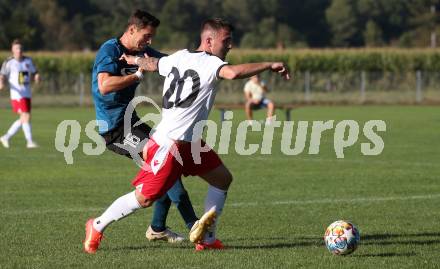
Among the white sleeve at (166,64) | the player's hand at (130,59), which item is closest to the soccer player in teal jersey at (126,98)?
the player's hand at (130,59)

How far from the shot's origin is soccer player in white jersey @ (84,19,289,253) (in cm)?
868

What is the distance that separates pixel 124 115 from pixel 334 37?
99.0m

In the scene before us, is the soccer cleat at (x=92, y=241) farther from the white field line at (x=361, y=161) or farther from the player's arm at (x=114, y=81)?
the white field line at (x=361, y=161)

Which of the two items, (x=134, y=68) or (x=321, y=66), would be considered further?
(x=321, y=66)

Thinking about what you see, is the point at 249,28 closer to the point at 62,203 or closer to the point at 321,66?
the point at 321,66

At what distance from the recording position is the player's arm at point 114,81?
888cm

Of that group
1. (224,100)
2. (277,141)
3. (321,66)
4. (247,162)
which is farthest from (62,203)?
(321,66)

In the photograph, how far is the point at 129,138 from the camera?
9578 mm

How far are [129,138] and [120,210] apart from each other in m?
0.90

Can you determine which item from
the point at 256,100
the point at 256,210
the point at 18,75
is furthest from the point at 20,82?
the point at 256,100

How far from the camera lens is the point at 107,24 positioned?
320 ft

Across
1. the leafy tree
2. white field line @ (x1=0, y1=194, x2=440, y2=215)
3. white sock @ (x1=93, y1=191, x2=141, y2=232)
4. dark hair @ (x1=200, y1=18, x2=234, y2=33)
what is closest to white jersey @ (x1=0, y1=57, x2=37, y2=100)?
white field line @ (x1=0, y1=194, x2=440, y2=215)

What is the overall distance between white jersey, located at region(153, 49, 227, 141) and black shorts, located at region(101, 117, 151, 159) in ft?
2.21

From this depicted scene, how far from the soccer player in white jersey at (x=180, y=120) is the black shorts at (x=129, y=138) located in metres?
0.52
